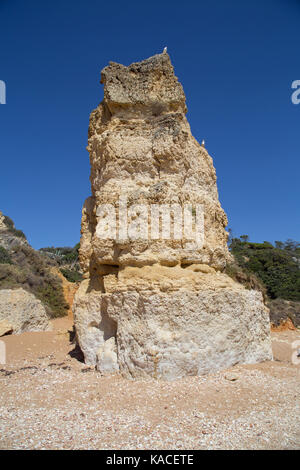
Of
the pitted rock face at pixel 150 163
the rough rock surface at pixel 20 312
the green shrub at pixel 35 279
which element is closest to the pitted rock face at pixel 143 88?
the pitted rock face at pixel 150 163

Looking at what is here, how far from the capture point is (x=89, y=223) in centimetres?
632

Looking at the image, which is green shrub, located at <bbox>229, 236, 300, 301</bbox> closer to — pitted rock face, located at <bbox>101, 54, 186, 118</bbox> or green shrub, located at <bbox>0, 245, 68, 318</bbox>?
green shrub, located at <bbox>0, 245, 68, 318</bbox>

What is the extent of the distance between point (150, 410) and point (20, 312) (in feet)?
18.4

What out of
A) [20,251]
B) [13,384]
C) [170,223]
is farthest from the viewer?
[20,251]

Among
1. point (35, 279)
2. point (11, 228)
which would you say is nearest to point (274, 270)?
point (35, 279)

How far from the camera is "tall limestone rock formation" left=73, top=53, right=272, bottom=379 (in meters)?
4.20

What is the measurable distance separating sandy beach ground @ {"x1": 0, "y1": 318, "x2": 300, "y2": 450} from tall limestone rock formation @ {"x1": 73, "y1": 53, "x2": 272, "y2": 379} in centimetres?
36

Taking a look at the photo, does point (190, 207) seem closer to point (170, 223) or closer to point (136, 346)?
point (170, 223)

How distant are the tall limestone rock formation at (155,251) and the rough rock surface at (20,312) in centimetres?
285

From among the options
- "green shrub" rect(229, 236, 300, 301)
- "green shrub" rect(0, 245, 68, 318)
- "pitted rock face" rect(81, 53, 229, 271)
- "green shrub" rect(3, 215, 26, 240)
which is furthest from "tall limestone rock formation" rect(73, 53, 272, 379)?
"green shrub" rect(3, 215, 26, 240)

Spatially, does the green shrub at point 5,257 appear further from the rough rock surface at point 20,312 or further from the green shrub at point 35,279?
the rough rock surface at point 20,312

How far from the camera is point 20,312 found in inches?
306
